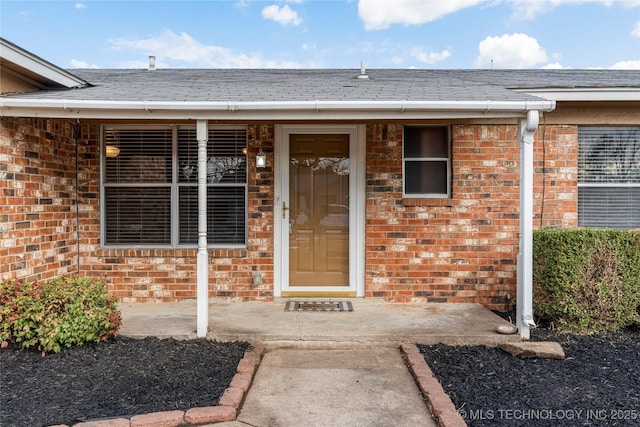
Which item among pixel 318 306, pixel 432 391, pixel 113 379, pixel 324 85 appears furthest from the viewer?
pixel 318 306

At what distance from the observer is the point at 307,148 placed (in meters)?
5.75

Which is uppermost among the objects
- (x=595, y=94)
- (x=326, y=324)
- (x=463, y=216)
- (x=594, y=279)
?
(x=595, y=94)

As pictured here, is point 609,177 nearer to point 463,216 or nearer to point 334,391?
point 463,216

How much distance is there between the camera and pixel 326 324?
454cm

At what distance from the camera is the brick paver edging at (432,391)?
2.65 meters

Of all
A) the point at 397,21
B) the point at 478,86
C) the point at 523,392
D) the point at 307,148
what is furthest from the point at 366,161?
the point at 397,21

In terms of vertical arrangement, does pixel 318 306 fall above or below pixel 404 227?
below

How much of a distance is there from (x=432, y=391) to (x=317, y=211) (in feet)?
10.3

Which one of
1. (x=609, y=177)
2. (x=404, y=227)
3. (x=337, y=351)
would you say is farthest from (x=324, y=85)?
(x=609, y=177)

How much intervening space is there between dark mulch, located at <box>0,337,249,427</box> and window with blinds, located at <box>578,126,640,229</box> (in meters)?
4.83

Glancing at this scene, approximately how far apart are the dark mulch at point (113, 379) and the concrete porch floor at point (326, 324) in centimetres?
32

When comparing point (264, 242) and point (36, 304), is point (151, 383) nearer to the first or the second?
point (36, 304)

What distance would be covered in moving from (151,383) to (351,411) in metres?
1.51

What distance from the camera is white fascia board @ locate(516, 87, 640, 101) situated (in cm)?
494
